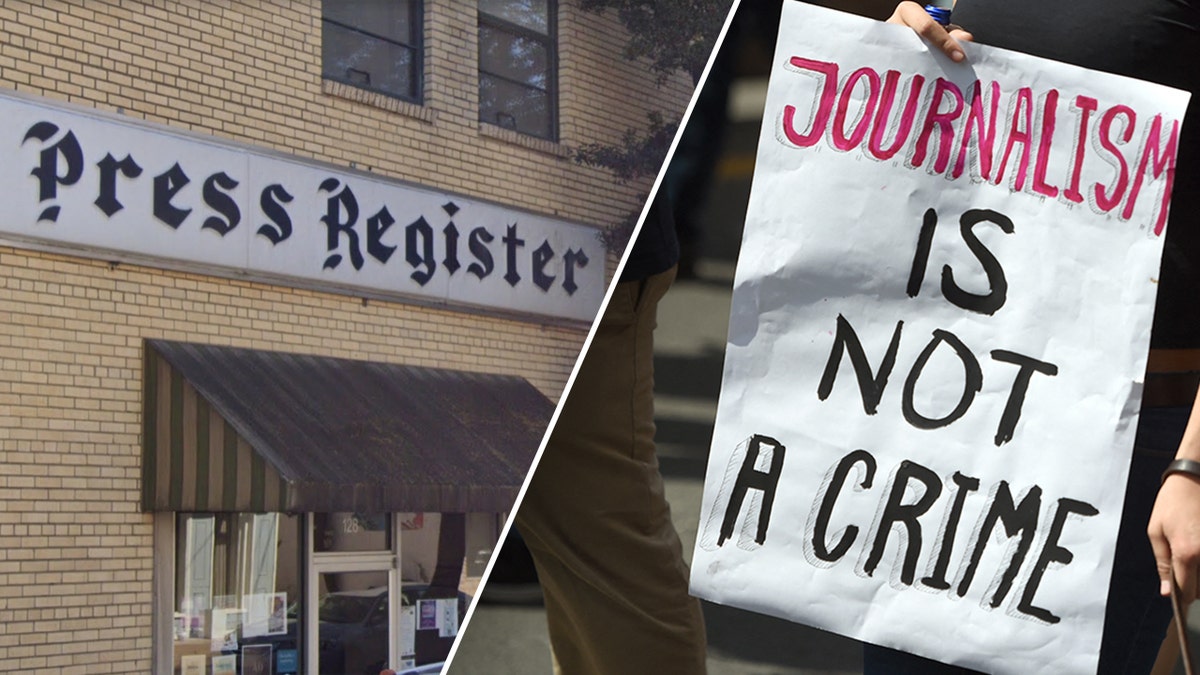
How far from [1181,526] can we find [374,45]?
20.2 ft

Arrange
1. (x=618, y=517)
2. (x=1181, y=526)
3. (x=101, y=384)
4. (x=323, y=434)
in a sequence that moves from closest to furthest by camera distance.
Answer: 1. (x=1181, y=526)
2. (x=618, y=517)
3. (x=101, y=384)
4. (x=323, y=434)

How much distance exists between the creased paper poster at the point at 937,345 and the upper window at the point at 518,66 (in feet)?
14.0

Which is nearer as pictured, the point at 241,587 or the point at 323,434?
the point at 241,587

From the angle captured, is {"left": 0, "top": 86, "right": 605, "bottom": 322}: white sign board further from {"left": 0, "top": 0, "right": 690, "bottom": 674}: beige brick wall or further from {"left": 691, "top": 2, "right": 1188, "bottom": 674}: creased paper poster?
{"left": 691, "top": 2, "right": 1188, "bottom": 674}: creased paper poster

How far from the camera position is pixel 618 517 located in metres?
1.80

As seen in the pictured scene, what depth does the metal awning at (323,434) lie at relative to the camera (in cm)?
662

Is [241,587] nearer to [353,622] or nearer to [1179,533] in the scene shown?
[353,622]

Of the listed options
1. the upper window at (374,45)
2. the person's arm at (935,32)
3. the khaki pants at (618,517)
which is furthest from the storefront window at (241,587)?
the person's arm at (935,32)

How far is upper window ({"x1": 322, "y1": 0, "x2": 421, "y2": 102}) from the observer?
6.75 m

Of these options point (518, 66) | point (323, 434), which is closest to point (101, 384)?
point (323, 434)

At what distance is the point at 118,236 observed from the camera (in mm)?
6660

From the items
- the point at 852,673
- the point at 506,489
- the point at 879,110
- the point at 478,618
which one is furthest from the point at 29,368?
the point at 879,110

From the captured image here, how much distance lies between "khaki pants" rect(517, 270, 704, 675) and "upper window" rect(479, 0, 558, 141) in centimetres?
384

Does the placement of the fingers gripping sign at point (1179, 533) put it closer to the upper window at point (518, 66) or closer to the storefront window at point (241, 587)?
the upper window at point (518, 66)
